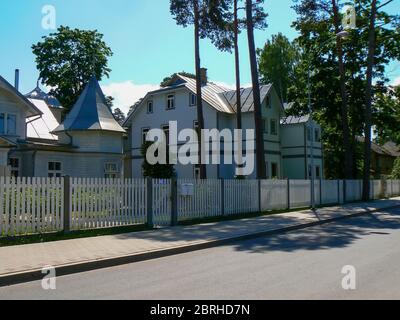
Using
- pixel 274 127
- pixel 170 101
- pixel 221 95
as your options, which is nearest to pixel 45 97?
pixel 170 101

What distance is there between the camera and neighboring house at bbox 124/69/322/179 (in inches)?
1397

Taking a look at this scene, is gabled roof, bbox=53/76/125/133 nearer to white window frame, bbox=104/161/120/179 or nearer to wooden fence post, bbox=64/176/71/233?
white window frame, bbox=104/161/120/179

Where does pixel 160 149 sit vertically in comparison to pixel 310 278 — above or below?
above

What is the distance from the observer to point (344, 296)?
20.4 feet

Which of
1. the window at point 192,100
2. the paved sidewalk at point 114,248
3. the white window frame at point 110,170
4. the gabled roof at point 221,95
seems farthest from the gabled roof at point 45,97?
the paved sidewalk at point 114,248

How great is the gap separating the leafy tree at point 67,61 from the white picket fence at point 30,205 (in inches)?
1558

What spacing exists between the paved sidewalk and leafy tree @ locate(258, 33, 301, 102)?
46877 mm

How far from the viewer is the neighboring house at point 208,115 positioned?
116 feet

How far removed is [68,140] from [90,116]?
2.28 m

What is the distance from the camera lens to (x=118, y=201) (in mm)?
14117

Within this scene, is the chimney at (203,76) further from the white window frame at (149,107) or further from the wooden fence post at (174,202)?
the wooden fence post at (174,202)

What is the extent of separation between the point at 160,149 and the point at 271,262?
12.3 m

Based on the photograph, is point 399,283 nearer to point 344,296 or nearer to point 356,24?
point 344,296
